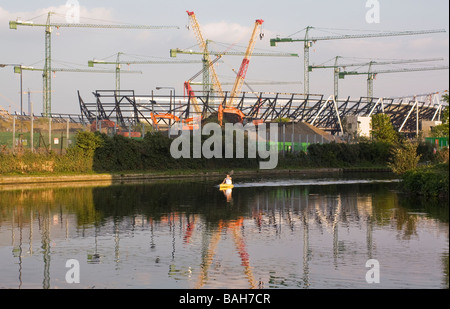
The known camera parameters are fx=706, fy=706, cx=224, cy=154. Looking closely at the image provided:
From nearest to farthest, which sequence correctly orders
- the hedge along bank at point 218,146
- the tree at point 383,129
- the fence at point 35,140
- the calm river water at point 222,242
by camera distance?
1. the calm river water at point 222,242
2. the fence at point 35,140
3. the hedge along bank at point 218,146
4. the tree at point 383,129

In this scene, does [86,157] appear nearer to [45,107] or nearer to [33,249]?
[33,249]

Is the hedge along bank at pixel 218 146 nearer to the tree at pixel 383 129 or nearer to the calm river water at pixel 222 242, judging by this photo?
the tree at pixel 383 129

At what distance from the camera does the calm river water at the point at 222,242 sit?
14.8 m

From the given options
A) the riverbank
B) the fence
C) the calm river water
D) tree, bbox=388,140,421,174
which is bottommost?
the calm river water

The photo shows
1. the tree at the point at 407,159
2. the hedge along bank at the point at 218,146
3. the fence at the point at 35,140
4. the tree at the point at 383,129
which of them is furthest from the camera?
the tree at the point at 383,129

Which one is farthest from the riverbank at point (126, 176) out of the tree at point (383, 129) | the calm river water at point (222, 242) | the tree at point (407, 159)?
the tree at point (383, 129)

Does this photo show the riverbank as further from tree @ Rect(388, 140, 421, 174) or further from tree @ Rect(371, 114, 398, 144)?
tree @ Rect(371, 114, 398, 144)

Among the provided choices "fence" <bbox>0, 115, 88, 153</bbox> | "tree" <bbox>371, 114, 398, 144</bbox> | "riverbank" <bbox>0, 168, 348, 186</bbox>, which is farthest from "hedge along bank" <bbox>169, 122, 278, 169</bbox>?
"tree" <bbox>371, 114, 398, 144</bbox>

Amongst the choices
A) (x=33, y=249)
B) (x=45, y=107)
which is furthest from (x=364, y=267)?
(x=45, y=107)

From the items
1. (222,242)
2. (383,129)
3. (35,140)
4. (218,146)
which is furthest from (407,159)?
(383,129)

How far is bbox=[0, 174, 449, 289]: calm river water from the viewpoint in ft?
48.7

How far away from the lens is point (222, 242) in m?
20.0
